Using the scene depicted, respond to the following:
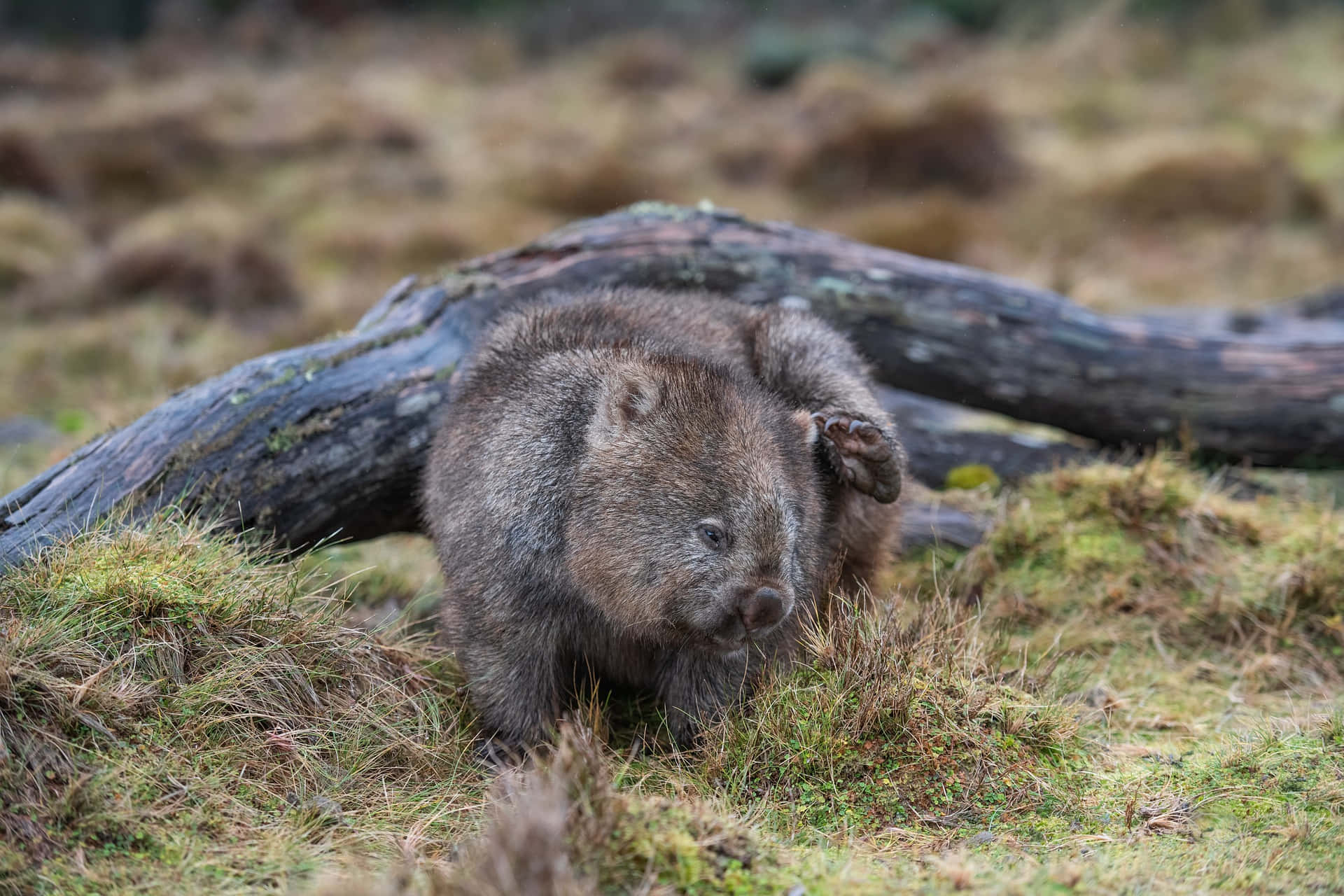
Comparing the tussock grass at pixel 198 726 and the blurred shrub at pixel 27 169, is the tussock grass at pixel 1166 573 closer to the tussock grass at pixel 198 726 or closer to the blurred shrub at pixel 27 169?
the tussock grass at pixel 198 726

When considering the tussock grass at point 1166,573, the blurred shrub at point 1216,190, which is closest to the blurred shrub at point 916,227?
the blurred shrub at point 1216,190

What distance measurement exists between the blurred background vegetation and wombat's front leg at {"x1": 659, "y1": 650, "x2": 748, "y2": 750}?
422cm

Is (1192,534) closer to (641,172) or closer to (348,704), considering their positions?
(348,704)

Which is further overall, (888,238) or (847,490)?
(888,238)

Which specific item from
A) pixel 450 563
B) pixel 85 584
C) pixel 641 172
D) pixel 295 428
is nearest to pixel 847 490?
pixel 450 563

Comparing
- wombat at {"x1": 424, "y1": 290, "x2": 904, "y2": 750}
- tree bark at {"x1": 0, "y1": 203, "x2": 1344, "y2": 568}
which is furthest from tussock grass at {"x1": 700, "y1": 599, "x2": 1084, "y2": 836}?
tree bark at {"x1": 0, "y1": 203, "x2": 1344, "y2": 568}

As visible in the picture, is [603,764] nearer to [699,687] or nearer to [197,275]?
[699,687]

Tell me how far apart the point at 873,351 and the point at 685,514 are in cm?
270

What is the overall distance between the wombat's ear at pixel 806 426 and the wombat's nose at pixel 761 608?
32.9 inches

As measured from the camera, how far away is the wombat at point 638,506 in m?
3.77

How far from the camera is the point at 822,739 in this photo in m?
3.80

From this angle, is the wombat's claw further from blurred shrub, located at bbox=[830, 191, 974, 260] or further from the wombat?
blurred shrub, located at bbox=[830, 191, 974, 260]

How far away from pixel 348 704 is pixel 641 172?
42.9ft

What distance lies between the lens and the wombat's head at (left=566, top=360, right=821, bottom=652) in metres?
3.73
